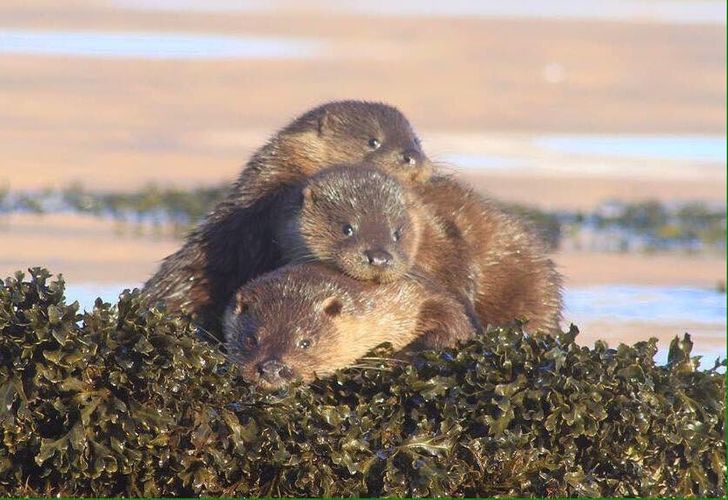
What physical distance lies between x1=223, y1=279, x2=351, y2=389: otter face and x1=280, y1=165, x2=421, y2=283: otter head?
35 cm

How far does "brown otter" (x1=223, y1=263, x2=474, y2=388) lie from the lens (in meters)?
A: 6.34

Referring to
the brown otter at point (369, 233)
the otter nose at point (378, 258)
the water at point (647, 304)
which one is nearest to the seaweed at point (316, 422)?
the otter nose at point (378, 258)

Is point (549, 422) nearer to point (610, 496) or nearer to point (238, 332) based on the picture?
point (610, 496)

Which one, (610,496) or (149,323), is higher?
(149,323)

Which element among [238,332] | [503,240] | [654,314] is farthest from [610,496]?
[654,314]

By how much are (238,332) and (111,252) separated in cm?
596

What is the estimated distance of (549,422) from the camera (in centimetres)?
598

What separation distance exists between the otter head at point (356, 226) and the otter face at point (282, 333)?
0.35 metres

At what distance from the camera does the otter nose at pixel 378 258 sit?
22.4ft

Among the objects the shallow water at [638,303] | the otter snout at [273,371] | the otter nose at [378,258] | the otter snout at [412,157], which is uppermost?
the otter snout at [412,157]

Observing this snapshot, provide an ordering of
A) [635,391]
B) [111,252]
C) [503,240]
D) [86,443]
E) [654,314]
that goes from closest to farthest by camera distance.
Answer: [86,443] < [635,391] < [503,240] < [654,314] < [111,252]

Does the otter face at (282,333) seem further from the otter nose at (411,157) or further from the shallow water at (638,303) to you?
the shallow water at (638,303)

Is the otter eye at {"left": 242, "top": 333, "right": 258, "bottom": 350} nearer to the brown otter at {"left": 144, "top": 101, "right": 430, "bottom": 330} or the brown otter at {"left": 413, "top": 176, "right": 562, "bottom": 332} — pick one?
the brown otter at {"left": 144, "top": 101, "right": 430, "bottom": 330}

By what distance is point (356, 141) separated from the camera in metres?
8.23
